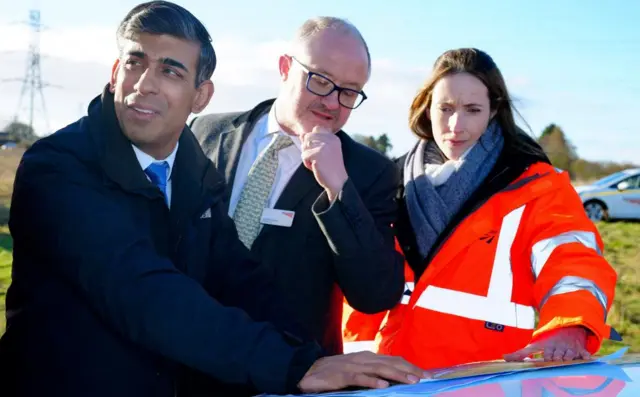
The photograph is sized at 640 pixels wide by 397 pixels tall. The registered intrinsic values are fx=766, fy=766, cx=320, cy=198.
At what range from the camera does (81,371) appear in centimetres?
173

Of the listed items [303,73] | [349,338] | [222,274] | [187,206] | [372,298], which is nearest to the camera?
[187,206]

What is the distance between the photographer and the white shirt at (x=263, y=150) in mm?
2682

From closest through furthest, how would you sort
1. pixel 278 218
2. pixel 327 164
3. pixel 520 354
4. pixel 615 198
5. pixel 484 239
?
pixel 520 354
pixel 327 164
pixel 278 218
pixel 484 239
pixel 615 198

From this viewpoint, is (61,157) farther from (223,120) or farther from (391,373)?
(223,120)

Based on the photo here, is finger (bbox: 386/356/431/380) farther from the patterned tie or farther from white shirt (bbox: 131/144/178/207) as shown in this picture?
the patterned tie

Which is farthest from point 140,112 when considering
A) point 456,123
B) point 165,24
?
point 456,123

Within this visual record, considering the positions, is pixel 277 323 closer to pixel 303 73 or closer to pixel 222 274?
pixel 222 274

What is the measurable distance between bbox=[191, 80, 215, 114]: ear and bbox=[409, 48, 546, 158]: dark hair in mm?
1206

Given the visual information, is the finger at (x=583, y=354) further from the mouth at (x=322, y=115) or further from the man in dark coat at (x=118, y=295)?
the mouth at (x=322, y=115)

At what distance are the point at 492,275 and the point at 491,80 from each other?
78 centimetres

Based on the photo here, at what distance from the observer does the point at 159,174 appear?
80.5 inches

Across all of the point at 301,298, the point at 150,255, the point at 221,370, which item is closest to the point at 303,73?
→ the point at 301,298

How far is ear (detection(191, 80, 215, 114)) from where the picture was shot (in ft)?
7.00

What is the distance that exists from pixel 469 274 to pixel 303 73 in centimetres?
95
